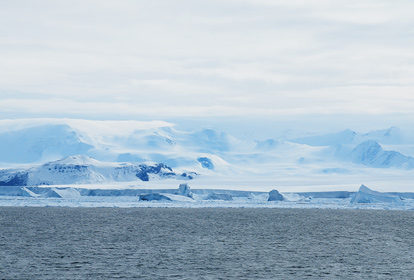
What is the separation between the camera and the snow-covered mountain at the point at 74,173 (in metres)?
62.2

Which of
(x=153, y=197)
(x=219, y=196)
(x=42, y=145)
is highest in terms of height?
(x=42, y=145)

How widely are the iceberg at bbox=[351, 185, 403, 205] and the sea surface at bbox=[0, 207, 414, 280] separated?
17.3 m

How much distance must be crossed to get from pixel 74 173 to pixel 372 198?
32.9 meters

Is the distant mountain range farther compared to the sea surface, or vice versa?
the distant mountain range

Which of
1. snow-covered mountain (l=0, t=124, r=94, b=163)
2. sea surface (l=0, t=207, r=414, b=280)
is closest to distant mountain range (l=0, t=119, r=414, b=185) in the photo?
snow-covered mountain (l=0, t=124, r=94, b=163)

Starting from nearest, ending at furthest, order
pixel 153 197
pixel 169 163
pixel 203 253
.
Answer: pixel 203 253, pixel 153 197, pixel 169 163

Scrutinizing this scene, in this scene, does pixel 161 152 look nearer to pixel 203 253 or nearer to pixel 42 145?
pixel 42 145

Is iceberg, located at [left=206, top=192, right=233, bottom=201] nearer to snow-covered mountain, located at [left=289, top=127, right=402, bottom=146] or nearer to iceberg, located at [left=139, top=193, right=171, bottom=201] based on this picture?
iceberg, located at [left=139, top=193, right=171, bottom=201]

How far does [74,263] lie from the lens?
449 inches

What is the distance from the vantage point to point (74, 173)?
63188mm

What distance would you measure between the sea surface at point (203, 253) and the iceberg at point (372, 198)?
56.7 ft

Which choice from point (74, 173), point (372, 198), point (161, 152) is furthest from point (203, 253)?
point (161, 152)

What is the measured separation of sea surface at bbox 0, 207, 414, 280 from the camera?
1041 cm

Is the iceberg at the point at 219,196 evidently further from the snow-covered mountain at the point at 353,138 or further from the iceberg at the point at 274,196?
the snow-covered mountain at the point at 353,138
